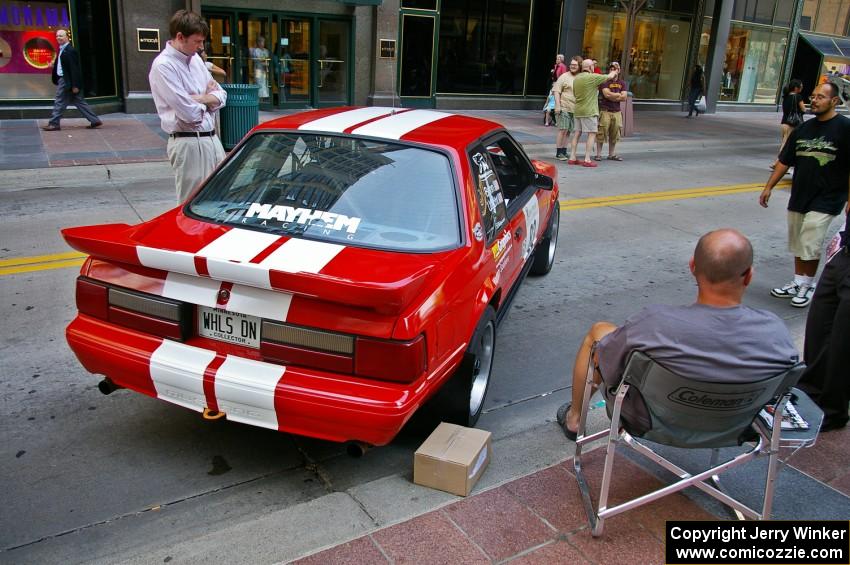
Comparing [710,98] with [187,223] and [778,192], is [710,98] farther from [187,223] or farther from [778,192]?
[187,223]

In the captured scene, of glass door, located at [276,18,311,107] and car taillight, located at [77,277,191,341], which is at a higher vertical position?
glass door, located at [276,18,311,107]

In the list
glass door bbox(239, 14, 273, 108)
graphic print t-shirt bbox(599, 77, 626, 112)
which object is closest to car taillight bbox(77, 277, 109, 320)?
graphic print t-shirt bbox(599, 77, 626, 112)

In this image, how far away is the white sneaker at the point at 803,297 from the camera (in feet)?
21.2

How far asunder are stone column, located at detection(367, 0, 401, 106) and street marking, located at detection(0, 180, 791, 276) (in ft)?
28.8

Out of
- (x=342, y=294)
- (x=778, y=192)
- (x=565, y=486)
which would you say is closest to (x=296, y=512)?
(x=342, y=294)

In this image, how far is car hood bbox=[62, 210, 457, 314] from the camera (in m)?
2.98

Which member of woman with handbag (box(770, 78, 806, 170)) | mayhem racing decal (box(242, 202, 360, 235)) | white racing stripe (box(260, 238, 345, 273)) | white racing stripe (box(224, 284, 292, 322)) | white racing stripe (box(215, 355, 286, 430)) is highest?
woman with handbag (box(770, 78, 806, 170))

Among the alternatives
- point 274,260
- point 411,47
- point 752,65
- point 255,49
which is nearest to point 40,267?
point 274,260

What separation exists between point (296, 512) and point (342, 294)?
961mm

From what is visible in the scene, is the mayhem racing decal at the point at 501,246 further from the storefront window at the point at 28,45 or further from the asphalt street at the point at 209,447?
the storefront window at the point at 28,45

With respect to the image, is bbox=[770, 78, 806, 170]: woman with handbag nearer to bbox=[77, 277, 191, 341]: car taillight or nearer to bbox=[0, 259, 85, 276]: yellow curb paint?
bbox=[0, 259, 85, 276]: yellow curb paint

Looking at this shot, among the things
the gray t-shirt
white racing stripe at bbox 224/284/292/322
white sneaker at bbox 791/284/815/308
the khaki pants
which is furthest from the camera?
white sneaker at bbox 791/284/815/308

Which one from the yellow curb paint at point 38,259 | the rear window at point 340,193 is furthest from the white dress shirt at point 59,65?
the rear window at point 340,193

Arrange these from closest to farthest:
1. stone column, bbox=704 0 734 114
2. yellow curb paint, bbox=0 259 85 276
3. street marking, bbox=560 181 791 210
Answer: yellow curb paint, bbox=0 259 85 276 < street marking, bbox=560 181 791 210 < stone column, bbox=704 0 734 114
